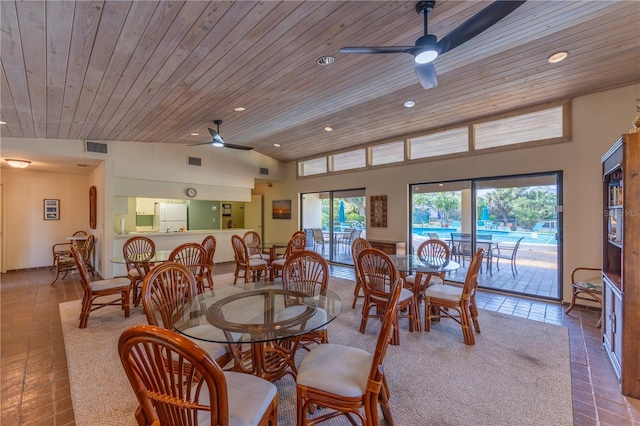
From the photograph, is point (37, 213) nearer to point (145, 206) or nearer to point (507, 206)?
point (145, 206)

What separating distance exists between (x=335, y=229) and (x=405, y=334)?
4765 mm

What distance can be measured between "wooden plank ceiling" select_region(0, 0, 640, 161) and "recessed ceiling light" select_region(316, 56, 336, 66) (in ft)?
0.26

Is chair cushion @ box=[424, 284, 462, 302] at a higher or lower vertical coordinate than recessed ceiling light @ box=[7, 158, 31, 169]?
lower

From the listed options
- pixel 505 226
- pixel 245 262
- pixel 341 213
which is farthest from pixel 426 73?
pixel 341 213

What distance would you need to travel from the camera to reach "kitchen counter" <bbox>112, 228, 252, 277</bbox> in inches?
238

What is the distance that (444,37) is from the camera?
2.16 metres

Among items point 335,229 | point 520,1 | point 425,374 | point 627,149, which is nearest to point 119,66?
point 520,1

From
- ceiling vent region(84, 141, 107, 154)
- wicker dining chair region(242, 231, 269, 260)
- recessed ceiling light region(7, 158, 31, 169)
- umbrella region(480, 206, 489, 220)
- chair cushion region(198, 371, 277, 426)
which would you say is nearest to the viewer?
chair cushion region(198, 371, 277, 426)

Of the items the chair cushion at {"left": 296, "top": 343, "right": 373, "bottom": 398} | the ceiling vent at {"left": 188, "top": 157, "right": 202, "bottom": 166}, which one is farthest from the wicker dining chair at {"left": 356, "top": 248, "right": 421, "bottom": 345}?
the ceiling vent at {"left": 188, "top": 157, "right": 202, "bottom": 166}

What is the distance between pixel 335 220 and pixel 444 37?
5.99m

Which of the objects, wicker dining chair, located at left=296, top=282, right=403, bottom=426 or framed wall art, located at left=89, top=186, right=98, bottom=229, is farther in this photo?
framed wall art, located at left=89, top=186, right=98, bottom=229

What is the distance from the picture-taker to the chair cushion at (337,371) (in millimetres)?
1556

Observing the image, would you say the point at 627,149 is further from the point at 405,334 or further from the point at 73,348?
the point at 73,348

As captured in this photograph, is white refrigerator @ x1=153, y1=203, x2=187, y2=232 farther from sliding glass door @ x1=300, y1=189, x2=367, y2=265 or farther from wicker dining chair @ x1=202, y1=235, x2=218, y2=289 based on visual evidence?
wicker dining chair @ x1=202, y1=235, x2=218, y2=289
